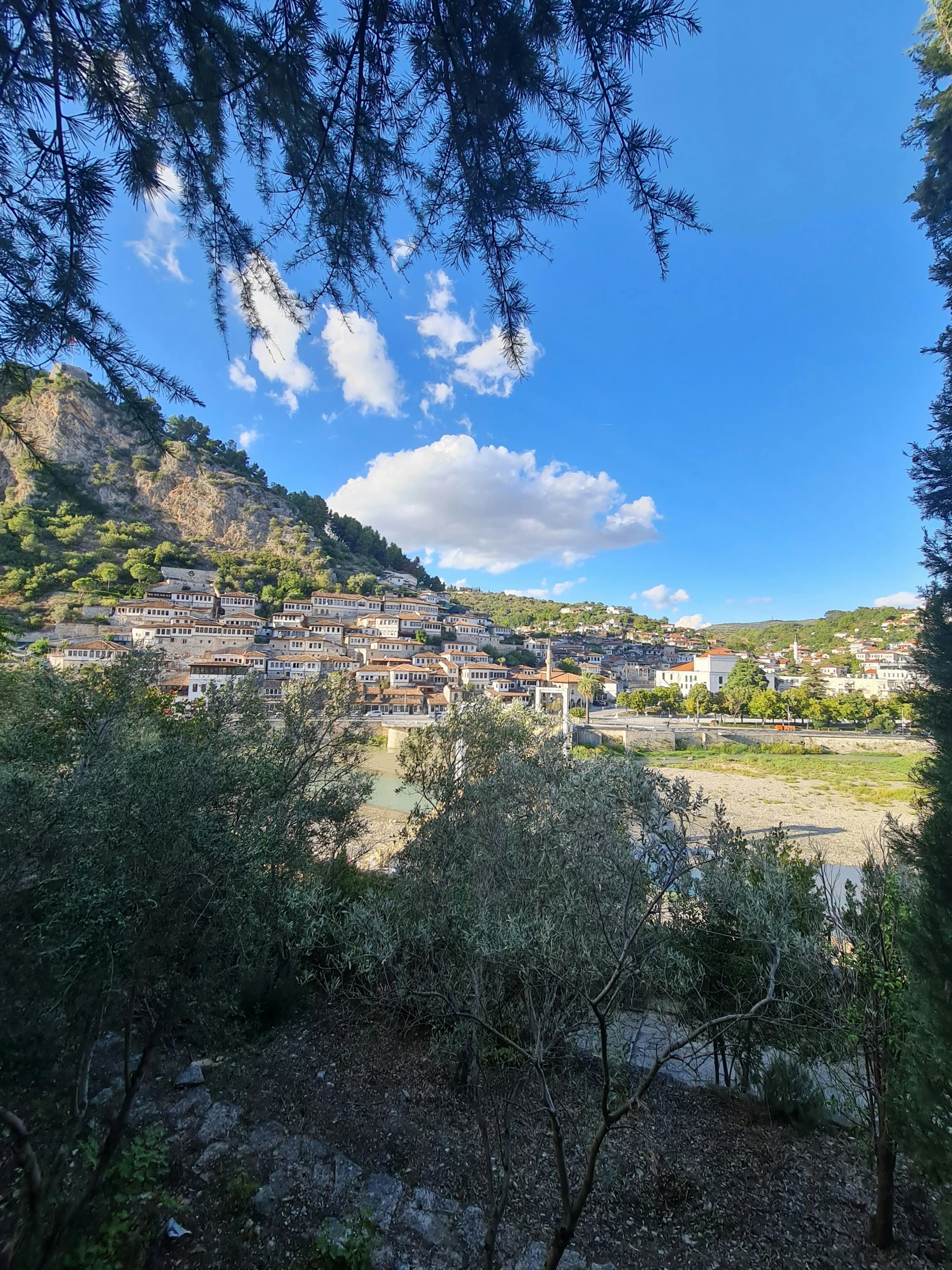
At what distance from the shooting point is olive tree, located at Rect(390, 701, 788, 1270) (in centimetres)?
264

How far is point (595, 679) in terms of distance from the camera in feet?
158

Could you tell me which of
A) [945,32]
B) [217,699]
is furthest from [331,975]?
[945,32]

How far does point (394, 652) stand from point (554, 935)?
40666 mm

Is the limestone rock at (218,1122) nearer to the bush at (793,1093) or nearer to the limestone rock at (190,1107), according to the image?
the limestone rock at (190,1107)

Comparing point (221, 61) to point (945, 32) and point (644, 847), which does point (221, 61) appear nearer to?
point (945, 32)

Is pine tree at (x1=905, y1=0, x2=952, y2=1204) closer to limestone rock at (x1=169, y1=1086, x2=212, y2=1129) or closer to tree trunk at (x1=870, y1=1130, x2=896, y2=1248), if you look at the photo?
tree trunk at (x1=870, y1=1130, x2=896, y2=1248)

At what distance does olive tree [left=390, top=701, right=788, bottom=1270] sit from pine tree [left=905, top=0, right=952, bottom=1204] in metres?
0.66

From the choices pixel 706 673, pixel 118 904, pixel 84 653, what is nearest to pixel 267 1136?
pixel 118 904

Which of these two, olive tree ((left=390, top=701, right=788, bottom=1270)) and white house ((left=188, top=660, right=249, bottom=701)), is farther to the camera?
white house ((left=188, top=660, right=249, bottom=701))

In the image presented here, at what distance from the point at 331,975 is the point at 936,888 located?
20.0 feet

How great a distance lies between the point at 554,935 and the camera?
3.18 metres

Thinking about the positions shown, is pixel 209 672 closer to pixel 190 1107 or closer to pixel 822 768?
pixel 190 1107

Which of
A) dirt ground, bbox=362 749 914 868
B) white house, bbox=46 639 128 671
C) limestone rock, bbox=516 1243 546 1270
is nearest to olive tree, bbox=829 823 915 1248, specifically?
limestone rock, bbox=516 1243 546 1270

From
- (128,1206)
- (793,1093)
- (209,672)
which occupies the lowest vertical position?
(793,1093)
